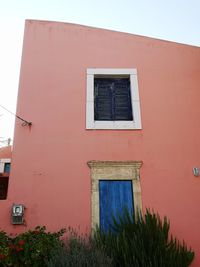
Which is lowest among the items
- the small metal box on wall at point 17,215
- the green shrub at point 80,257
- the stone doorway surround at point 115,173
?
the green shrub at point 80,257

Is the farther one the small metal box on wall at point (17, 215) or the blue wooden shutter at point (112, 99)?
the blue wooden shutter at point (112, 99)

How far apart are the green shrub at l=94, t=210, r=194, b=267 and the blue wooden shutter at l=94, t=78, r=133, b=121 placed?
7.95ft

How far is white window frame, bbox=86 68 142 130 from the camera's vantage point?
622cm

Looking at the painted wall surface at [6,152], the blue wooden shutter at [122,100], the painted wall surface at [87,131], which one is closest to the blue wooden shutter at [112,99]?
the blue wooden shutter at [122,100]

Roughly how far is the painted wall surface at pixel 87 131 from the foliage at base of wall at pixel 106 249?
620 mm

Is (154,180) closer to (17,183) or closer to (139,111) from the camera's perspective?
(139,111)

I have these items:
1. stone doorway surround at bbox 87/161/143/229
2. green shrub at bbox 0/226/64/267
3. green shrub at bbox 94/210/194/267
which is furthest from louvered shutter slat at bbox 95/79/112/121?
green shrub at bbox 0/226/64/267

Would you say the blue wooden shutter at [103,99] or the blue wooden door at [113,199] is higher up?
the blue wooden shutter at [103,99]

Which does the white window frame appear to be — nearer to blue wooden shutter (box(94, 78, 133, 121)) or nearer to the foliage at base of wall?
blue wooden shutter (box(94, 78, 133, 121))

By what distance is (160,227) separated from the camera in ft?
15.8

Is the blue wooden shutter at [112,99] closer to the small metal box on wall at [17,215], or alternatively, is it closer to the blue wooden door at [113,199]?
the blue wooden door at [113,199]

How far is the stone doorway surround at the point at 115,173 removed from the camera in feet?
18.1

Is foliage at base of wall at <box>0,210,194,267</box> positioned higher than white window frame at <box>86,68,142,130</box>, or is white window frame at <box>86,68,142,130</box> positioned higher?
white window frame at <box>86,68,142,130</box>

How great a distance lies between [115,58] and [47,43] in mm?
1784
